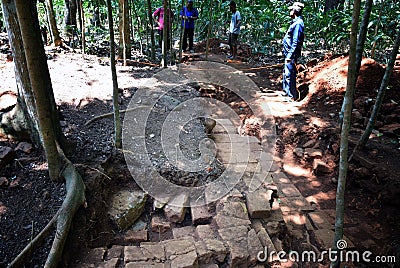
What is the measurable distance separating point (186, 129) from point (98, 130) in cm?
147

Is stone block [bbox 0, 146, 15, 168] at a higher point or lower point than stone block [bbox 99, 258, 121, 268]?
higher

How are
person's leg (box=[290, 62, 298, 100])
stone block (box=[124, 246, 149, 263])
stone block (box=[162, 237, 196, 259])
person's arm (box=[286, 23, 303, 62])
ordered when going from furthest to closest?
person's leg (box=[290, 62, 298, 100]) < person's arm (box=[286, 23, 303, 62]) < stone block (box=[162, 237, 196, 259]) < stone block (box=[124, 246, 149, 263])

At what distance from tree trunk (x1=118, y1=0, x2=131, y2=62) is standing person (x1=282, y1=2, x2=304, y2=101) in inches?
150

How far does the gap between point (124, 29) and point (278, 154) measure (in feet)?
16.5

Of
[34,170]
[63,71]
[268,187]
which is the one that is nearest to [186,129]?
[268,187]

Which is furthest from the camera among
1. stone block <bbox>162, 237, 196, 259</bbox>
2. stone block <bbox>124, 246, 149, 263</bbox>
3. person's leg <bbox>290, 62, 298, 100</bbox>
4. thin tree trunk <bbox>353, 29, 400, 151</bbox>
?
person's leg <bbox>290, 62, 298, 100</bbox>

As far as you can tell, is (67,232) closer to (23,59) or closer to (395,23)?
(23,59)

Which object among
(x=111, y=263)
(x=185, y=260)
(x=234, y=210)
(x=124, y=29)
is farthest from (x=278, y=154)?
(x=124, y=29)

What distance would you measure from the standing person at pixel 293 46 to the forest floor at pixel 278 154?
1.36ft

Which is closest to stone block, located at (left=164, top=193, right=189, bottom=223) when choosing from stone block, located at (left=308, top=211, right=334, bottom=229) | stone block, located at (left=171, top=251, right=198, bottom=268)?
stone block, located at (left=171, top=251, right=198, bottom=268)

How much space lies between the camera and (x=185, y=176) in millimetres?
4027

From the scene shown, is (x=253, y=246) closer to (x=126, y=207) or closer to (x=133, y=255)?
(x=133, y=255)

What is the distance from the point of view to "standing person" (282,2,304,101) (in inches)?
259

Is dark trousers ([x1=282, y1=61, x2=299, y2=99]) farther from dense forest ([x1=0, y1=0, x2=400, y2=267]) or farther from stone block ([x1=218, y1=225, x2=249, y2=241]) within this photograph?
stone block ([x1=218, y1=225, x2=249, y2=241])
